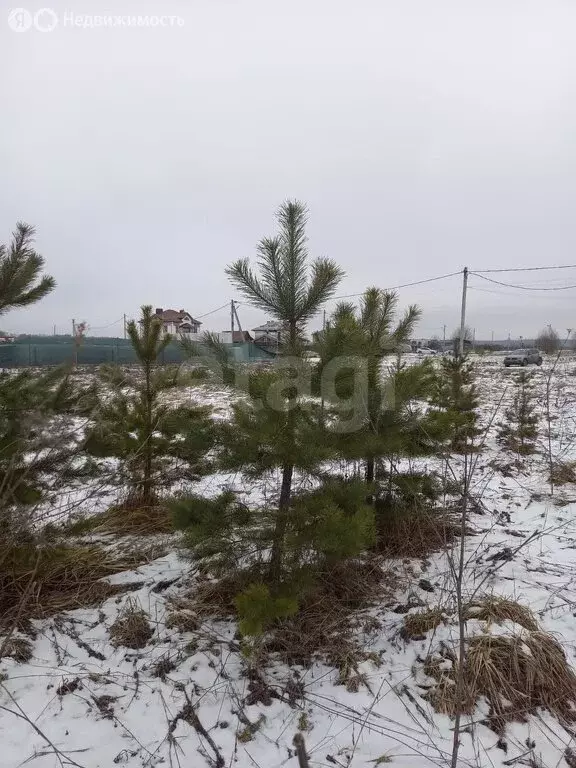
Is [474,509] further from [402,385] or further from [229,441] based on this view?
[229,441]

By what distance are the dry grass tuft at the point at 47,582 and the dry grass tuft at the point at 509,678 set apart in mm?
2128

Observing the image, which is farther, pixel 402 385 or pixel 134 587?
pixel 402 385

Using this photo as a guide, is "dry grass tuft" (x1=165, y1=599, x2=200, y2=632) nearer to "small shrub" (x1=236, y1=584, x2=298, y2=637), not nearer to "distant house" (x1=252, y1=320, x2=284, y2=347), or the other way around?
"small shrub" (x1=236, y1=584, x2=298, y2=637)

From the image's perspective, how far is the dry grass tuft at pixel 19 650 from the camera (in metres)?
2.21

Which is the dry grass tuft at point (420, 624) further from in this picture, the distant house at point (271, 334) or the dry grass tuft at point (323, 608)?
the distant house at point (271, 334)

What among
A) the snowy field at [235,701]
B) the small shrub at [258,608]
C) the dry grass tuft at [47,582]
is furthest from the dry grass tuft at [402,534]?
the dry grass tuft at [47,582]

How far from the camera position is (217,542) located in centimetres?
231

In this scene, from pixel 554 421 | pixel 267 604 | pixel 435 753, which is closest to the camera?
pixel 435 753

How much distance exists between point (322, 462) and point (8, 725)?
73.5 inches

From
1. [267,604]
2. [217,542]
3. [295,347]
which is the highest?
[295,347]

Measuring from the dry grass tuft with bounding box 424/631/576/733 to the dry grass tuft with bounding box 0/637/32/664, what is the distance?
2093 millimetres

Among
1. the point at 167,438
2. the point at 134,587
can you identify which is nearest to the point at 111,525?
the point at 167,438

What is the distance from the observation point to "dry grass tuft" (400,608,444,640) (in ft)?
7.67

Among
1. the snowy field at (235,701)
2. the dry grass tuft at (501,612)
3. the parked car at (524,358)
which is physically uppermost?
the parked car at (524,358)
